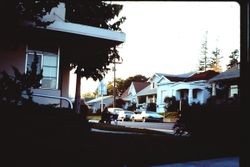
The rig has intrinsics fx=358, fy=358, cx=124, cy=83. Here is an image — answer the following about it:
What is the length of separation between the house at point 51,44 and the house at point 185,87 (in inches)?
1390

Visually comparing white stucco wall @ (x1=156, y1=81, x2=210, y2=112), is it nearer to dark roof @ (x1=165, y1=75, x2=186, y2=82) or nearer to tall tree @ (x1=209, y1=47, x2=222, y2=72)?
dark roof @ (x1=165, y1=75, x2=186, y2=82)

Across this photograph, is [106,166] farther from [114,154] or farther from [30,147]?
[30,147]

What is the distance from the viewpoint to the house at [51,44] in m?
11.8

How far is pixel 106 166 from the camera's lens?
252 inches

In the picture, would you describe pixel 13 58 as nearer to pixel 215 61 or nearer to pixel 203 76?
pixel 203 76

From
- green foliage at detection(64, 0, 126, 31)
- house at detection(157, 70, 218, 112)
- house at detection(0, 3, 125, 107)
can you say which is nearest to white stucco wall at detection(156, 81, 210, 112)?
house at detection(157, 70, 218, 112)

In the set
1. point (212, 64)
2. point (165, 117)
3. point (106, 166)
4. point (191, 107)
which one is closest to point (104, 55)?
point (191, 107)

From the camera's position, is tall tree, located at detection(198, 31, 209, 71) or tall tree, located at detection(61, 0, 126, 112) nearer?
tall tree, located at detection(61, 0, 126, 112)

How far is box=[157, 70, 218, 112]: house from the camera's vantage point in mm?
48938

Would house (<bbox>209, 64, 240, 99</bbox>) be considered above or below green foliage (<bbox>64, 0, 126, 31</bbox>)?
below

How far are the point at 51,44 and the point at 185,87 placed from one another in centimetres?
3884

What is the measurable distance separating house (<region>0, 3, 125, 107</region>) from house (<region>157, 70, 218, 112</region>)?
35.3m

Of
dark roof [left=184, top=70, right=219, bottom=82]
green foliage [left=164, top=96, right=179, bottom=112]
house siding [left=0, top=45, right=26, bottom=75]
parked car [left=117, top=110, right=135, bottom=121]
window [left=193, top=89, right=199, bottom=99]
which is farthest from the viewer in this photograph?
dark roof [left=184, top=70, right=219, bottom=82]

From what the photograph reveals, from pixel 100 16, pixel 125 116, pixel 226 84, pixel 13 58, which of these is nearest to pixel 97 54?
pixel 100 16
